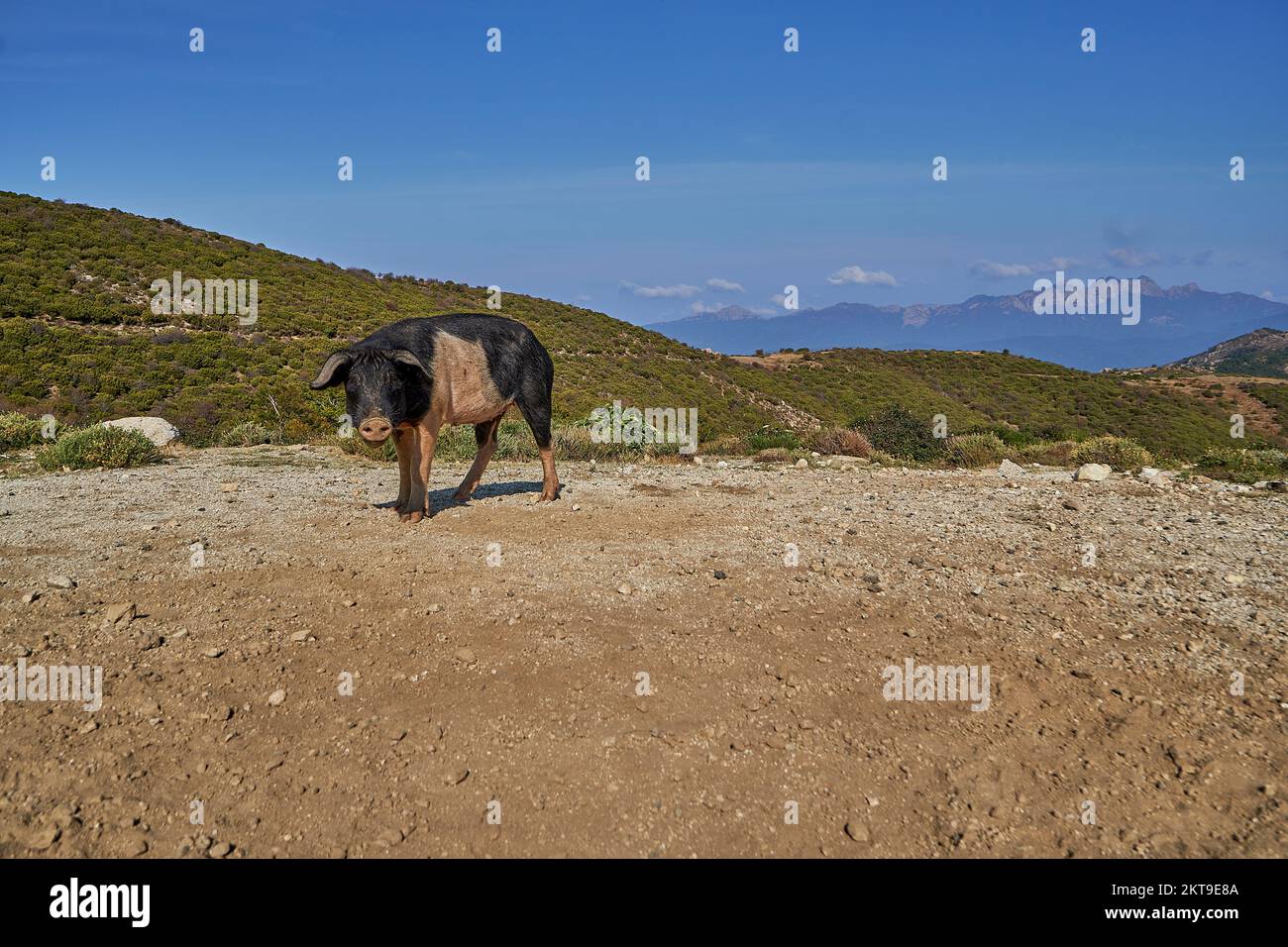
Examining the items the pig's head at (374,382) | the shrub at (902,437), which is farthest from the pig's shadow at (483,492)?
the shrub at (902,437)

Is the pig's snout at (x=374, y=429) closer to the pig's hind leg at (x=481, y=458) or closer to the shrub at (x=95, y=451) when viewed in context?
the pig's hind leg at (x=481, y=458)

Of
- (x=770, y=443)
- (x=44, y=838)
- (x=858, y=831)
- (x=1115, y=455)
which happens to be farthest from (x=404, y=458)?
(x=1115, y=455)

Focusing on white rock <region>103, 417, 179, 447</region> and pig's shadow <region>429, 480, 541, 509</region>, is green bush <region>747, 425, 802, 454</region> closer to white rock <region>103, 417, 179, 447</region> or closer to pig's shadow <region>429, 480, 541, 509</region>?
pig's shadow <region>429, 480, 541, 509</region>

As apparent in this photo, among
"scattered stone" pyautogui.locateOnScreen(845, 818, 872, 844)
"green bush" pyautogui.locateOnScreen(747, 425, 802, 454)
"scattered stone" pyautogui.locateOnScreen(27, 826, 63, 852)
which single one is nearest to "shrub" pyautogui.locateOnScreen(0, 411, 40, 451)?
"scattered stone" pyautogui.locateOnScreen(27, 826, 63, 852)

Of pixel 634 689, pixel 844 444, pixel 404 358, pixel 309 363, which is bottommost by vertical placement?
pixel 634 689

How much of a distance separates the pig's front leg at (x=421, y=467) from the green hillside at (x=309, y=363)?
451 inches

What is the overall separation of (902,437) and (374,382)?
1364cm

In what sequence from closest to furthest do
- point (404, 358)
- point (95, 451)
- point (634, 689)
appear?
point (634, 689) → point (404, 358) → point (95, 451)

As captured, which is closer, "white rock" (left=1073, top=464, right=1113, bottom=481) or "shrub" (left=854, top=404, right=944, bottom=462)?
"white rock" (left=1073, top=464, right=1113, bottom=481)

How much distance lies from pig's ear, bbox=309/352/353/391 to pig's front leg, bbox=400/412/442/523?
0.92 metres

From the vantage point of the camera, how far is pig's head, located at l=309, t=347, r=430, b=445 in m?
6.29

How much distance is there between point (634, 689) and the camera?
420cm

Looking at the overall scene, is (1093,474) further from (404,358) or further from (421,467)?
(404,358)
